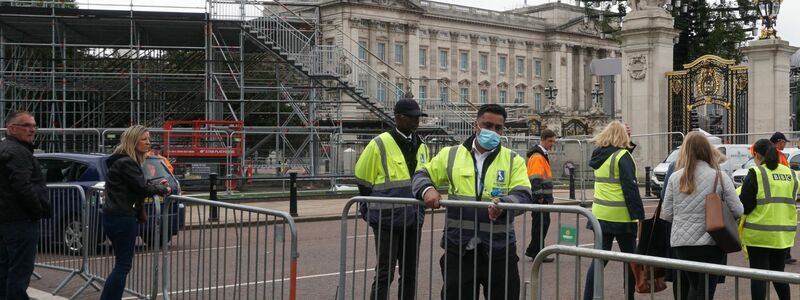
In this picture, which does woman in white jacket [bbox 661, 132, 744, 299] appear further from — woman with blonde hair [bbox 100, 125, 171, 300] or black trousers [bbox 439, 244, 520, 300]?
woman with blonde hair [bbox 100, 125, 171, 300]

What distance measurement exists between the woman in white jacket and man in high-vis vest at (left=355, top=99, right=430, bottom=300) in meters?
1.99

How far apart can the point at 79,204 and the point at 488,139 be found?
645 cm

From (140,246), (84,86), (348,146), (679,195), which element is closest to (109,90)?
(84,86)

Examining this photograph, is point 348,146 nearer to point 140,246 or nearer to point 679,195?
point 140,246

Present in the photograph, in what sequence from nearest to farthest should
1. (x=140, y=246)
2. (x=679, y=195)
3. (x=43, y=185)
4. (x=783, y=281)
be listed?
(x=783, y=281) → (x=679, y=195) → (x=43, y=185) → (x=140, y=246)

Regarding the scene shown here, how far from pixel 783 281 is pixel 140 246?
6.71m

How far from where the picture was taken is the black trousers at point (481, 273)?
20.1 feet

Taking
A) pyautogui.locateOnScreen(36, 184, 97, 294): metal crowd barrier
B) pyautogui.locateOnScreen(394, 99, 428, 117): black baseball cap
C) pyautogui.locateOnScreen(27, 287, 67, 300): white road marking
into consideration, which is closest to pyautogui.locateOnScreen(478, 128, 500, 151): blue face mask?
pyautogui.locateOnScreen(394, 99, 428, 117): black baseball cap

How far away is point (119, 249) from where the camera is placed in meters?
8.07

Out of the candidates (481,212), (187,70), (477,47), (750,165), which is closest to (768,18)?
(750,165)

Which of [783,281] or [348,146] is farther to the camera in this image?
[348,146]

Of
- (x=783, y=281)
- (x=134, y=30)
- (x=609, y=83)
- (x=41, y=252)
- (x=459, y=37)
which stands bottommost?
(x=41, y=252)

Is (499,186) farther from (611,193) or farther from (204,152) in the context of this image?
(204,152)

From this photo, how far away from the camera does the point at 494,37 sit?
10769 centimetres
